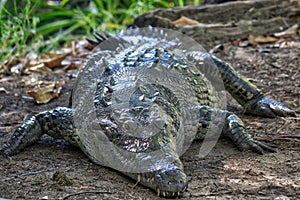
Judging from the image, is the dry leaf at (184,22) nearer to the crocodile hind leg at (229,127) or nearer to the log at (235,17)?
the log at (235,17)

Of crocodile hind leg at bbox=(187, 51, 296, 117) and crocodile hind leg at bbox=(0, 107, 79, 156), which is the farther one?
crocodile hind leg at bbox=(187, 51, 296, 117)

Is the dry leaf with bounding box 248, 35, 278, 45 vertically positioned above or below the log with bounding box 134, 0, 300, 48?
below

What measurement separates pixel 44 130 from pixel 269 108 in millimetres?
1940

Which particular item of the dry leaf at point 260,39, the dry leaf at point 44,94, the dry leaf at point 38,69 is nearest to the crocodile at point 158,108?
the dry leaf at point 44,94

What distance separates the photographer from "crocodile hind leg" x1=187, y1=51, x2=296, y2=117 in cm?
441

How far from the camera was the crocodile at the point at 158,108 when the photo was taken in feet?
9.50

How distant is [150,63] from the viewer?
399 centimetres

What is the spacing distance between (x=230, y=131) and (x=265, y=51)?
9.33 feet

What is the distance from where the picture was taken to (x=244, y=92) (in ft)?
15.2

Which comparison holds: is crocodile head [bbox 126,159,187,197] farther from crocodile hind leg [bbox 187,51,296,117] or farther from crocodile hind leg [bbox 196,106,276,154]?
crocodile hind leg [bbox 187,51,296,117]

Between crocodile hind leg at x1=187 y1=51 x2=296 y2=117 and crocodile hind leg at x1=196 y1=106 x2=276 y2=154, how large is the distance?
28.9 inches

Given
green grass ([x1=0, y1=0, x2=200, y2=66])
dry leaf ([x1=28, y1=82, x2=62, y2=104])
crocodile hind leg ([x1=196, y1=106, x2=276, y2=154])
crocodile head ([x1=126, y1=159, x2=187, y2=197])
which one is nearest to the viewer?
crocodile head ([x1=126, y1=159, x2=187, y2=197])

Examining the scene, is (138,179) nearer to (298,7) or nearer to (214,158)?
(214,158)

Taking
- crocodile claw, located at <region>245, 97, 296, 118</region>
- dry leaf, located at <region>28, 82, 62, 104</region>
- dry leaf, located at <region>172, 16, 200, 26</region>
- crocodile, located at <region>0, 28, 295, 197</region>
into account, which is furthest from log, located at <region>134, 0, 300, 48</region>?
crocodile claw, located at <region>245, 97, 296, 118</region>
